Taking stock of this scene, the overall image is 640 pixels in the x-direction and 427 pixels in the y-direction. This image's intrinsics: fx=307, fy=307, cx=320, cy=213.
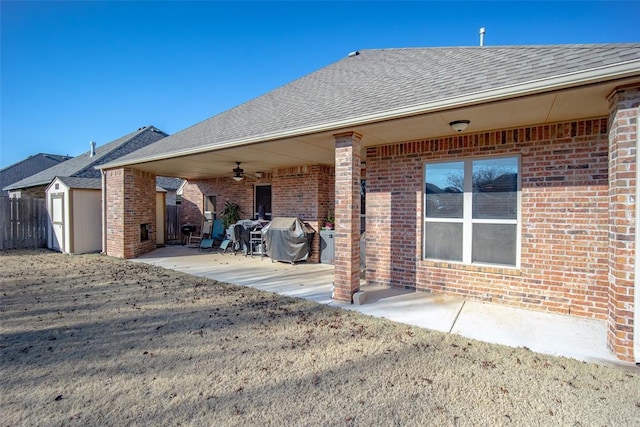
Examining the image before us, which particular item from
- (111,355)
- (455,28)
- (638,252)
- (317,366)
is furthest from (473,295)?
(455,28)

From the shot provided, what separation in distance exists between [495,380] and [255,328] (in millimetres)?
2764

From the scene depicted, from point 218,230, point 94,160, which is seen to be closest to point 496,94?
point 218,230

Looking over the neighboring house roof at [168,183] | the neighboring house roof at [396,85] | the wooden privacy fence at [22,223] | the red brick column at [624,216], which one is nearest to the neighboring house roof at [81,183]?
the wooden privacy fence at [22,223]

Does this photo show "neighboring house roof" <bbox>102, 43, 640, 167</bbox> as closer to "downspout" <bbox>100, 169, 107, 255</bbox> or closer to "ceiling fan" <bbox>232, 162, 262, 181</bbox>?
"ceiling fan" <bbox>232, 162, 262, 181</bbox>

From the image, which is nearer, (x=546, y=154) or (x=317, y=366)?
(x=317, y=366)

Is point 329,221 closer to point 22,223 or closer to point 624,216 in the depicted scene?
point 624,216

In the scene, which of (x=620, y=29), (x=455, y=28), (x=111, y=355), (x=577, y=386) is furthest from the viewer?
(x=455, y=28)

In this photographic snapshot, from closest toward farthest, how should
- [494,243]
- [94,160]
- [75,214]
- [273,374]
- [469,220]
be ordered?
1. [273,374]
2. [494,243]
3. [469,220]
4. [75,214]
5. [94,160]

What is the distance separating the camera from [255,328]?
4062 mm

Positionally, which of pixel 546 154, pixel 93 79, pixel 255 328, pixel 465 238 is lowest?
pixel 255 328

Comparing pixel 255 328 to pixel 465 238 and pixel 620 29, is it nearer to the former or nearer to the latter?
pixel 465 238

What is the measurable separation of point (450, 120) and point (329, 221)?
16.9 feet

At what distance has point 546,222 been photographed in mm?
4629

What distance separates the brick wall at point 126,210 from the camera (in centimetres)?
917
